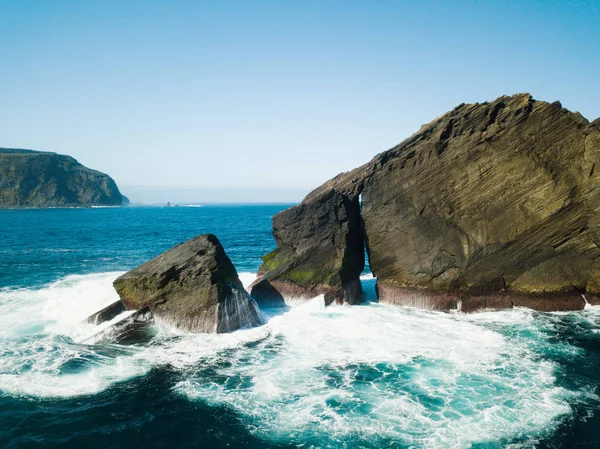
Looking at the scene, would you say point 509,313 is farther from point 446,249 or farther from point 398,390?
point 398,390

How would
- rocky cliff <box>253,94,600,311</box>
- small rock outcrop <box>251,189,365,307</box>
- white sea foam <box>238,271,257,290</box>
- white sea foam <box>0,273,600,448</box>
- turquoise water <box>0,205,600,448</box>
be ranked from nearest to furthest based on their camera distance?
turquoise water <box>0,205,600,448</box> < white sea foam <box>0,273,600,448</box> < rocky cliff <box>253,94,600,311</box> < small rock outcrop <box>251,189,365,307</box> < white sea foam <box>238,271,257,290</box>

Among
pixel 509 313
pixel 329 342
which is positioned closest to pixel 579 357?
pixel 509 313

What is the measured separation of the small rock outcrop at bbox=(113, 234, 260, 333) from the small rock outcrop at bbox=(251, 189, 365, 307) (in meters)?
5.16

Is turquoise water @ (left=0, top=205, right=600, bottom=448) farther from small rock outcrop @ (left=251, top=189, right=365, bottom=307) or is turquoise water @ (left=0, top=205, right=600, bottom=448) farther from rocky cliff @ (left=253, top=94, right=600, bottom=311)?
rocky cliff @ (left=253, top=94, right=600, bottom=311)

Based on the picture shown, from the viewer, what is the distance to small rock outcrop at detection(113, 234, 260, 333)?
24703 mm

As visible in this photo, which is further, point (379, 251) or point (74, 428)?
point (379, 251)

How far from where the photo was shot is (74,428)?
14953 mm

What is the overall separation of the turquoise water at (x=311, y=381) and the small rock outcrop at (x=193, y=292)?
1.03 meters

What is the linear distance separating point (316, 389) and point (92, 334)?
14.8 meters

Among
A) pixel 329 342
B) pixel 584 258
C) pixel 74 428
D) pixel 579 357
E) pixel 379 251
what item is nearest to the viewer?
pixel 74 428

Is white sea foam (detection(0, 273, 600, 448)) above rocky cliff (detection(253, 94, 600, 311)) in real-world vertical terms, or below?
below

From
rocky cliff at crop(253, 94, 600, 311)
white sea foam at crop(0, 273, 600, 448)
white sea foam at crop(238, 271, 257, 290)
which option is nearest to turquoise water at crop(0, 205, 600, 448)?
white sea foam at crop(0, 273, 600, 448)

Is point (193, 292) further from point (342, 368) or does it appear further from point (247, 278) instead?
point (247, 278)

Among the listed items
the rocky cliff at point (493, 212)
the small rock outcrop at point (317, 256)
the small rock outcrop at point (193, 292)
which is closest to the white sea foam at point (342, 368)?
the small rock outcrop at point (193, 292)
